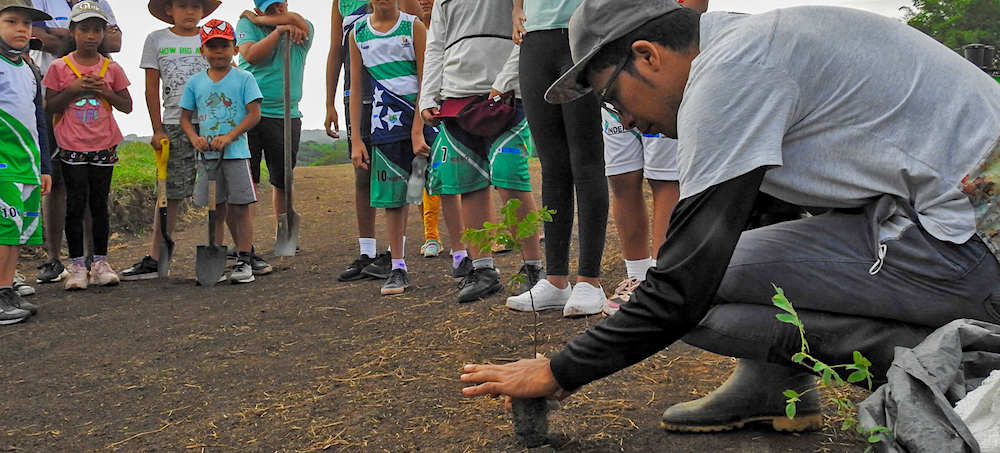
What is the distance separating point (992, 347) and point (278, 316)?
342 cm

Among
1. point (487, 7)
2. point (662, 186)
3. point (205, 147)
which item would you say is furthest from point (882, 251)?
point (205, 147)

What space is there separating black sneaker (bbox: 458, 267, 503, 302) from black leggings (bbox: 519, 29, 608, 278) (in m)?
0.67

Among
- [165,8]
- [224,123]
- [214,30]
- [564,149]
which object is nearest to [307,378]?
[564,149]

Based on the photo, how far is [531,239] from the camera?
13.3 feet

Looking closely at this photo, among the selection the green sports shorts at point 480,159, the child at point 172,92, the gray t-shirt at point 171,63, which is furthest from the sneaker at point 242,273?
the green sports shorts at point 480,159

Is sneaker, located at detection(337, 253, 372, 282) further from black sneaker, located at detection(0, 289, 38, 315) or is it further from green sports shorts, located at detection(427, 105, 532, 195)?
black sneaker, located at detection(0, 289, 38, 315)

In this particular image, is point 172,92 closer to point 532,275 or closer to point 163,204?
point 163,204

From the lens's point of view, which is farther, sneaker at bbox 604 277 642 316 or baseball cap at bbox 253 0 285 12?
baseball cap at bbox 253 0 285 12

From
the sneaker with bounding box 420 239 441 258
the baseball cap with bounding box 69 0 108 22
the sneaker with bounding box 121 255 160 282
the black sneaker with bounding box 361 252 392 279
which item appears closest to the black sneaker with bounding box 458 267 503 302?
the black sneaker with bounding box 361 252 392 279

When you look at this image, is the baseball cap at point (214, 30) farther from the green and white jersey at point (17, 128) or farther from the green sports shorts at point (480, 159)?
the green sports shorts at point (480, 159)

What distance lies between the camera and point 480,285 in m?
4.18

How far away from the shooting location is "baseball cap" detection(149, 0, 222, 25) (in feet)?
19.6

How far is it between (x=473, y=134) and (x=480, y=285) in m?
0.76

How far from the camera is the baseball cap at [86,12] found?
5406 mm
